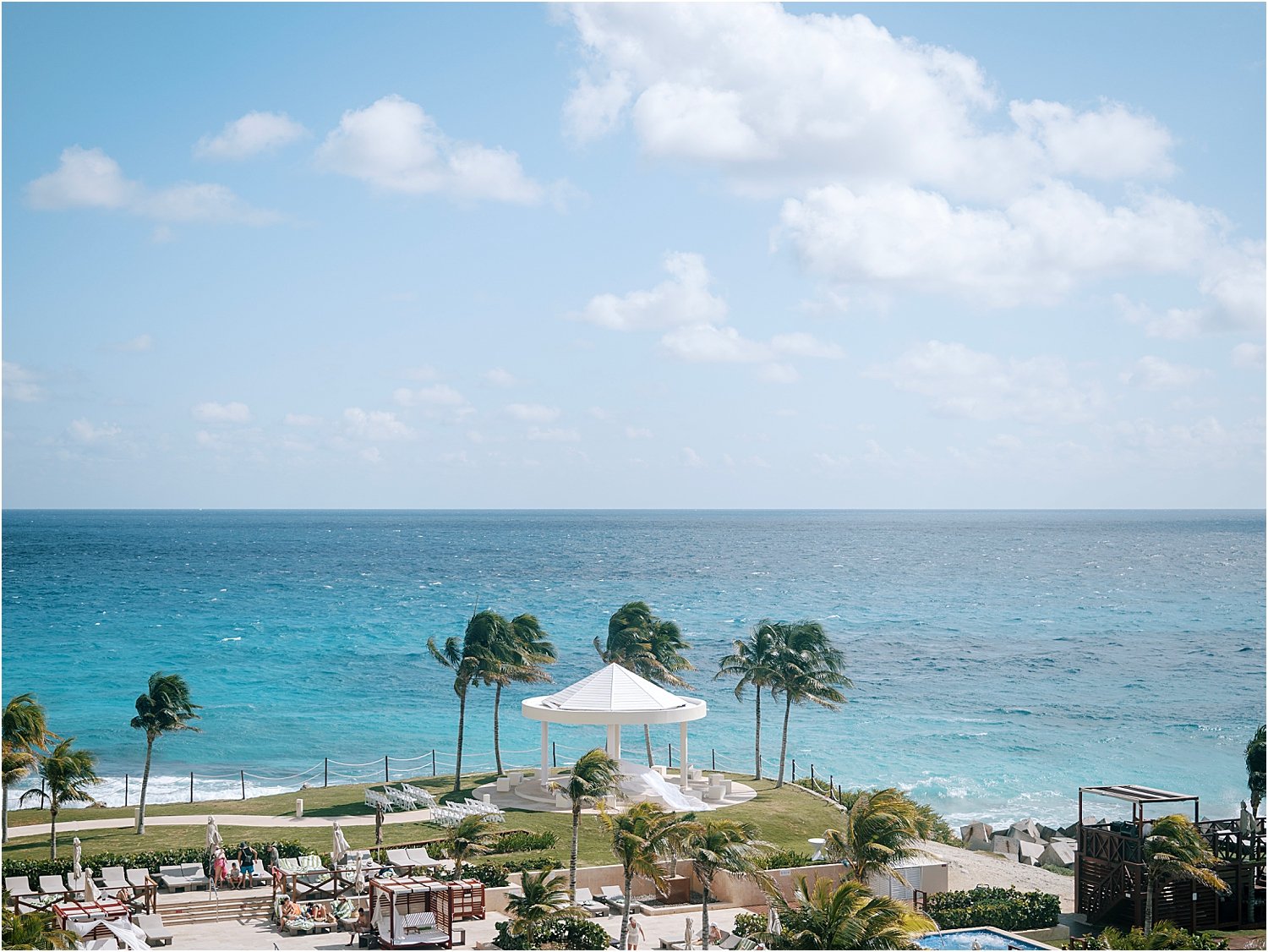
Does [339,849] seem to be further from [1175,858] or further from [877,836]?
[1175,858]

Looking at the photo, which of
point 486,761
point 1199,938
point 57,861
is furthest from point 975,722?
point 57,861

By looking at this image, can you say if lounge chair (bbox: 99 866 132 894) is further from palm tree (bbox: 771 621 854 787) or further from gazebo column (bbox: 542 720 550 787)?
palm tree (bbox: 771 621 854 787)

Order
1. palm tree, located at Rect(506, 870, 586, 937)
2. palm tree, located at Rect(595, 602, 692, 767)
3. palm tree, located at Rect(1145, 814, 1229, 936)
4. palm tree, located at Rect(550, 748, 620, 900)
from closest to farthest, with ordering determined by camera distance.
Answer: palm tree, located at Rect(506, 870, 586, 937) → palm tree, located at Rect(550, 748, 620, 900) → palm tree, located at Rect(1145, 814, 1229, 936) → palm tree, located at Rect(595, 602, 692, 767)

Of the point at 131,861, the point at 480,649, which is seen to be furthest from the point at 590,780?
the point at 480,649

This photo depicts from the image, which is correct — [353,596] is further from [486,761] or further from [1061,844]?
[1061,844]

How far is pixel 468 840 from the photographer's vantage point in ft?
105

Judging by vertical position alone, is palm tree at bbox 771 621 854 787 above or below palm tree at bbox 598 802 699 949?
above

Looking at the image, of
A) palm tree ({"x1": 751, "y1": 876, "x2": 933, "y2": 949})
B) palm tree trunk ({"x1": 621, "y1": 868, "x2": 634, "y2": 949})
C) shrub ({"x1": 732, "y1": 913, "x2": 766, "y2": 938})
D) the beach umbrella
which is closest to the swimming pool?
shrub ({"x1": 732, "y1": 913, "x2": 766, "y2": 938})

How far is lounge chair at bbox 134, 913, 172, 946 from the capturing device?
1006 inches

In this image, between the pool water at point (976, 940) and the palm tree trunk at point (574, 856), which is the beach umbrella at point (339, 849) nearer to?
the palm tree trunk at point (574, 856)

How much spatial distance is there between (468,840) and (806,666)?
17.5 meters

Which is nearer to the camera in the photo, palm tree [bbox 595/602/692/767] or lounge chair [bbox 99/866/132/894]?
lounge chair [bbox 99/866/132/894]

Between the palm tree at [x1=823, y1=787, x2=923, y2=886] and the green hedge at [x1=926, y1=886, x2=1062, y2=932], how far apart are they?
2887 millimetres

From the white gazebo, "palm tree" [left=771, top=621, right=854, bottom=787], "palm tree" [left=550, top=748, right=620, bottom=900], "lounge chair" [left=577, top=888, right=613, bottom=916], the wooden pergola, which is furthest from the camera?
"palm tree" [left=771, top=621, right=854, bottom=787]
